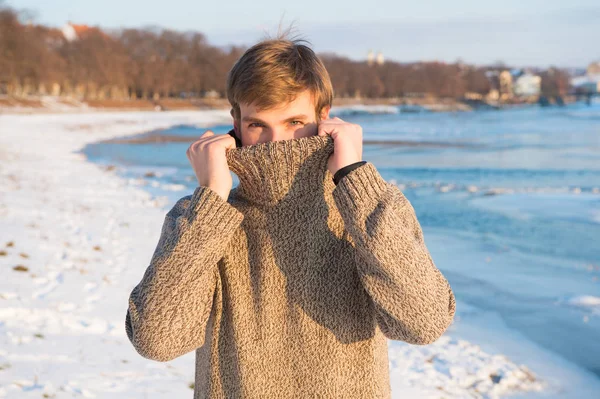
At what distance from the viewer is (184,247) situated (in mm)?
1484

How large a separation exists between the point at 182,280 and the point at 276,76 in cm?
57

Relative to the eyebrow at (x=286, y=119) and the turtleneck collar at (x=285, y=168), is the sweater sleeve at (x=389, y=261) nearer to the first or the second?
the turtleneck collar at (x=285, y=168)

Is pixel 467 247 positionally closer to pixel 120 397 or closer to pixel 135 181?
pixel 120 397

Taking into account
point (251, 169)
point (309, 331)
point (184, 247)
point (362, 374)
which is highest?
point (251, 169)

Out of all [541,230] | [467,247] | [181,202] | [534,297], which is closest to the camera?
[181,202]

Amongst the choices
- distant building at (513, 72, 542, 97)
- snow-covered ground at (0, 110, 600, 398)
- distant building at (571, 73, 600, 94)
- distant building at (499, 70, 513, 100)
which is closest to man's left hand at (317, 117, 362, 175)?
snow-covered ground at (0, 110, 600, 398)

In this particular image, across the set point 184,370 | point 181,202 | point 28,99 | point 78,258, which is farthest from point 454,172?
point 28,99

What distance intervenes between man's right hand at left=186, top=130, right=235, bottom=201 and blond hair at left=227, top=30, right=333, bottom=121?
0.14m

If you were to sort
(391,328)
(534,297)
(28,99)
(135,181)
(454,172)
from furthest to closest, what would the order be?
(28,99)
(454,172)
(135,181)
(534,297)
(391,328)

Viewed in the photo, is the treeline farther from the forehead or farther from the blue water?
the forehead

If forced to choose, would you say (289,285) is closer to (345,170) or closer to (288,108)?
(345,170)

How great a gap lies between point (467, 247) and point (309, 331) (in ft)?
24.5

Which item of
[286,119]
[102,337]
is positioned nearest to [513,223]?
[102,337]

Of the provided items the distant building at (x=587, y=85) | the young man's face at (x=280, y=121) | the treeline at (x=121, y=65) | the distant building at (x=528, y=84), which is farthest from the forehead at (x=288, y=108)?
the distant building at (x=587, y=85)
